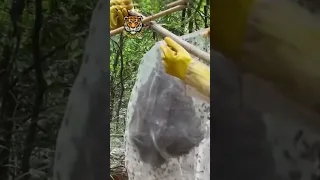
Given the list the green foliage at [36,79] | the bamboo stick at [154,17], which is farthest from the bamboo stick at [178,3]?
the green foliage at [36,79]

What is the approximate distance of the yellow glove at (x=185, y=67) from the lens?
117cm

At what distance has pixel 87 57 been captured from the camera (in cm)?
111

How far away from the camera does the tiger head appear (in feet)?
3.82

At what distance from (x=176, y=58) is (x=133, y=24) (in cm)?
15

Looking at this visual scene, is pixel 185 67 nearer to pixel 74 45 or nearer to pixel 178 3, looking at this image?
pixel 178 3

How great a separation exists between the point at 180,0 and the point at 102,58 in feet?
0.84

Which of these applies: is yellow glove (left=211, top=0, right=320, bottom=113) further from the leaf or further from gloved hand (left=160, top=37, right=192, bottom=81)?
the leaf

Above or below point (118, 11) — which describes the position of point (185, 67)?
below

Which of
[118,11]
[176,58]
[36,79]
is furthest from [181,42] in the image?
[36,79]

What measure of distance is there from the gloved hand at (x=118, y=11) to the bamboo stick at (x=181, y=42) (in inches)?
0.8

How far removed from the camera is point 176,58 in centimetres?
118

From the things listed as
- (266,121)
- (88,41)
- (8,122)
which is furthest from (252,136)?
(8,122)

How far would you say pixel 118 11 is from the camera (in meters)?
1.16

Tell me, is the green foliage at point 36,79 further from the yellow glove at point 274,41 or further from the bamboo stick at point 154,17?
the yellow glove at point 274,41
